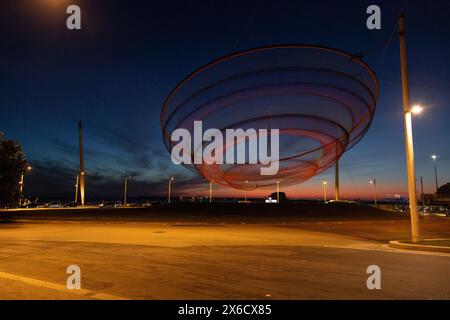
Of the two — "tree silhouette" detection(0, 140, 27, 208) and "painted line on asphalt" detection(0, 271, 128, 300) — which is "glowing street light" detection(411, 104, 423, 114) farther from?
"tree silhouette" detection(0, 140, 27, 208)

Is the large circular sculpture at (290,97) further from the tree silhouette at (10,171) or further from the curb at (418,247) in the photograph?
the tree silhouette at (10,171)

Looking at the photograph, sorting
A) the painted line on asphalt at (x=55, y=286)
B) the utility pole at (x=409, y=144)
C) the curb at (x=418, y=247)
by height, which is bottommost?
the painted line on asphalt at (x=55, y=286)

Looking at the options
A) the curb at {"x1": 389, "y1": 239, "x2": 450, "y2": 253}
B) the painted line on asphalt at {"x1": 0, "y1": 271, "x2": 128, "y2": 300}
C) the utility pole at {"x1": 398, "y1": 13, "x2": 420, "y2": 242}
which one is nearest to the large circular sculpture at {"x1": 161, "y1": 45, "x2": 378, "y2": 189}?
the utility pole at {"x1": 398, "y1": 13, "x2": 420, "y2": 242}

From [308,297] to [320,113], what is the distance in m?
18.8

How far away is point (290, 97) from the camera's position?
71.6ft

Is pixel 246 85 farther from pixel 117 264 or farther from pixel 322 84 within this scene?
pixel 117 264

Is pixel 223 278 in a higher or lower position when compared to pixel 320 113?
lower

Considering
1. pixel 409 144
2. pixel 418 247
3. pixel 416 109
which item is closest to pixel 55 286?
pixel 418 247

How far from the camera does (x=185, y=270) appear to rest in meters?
9.27

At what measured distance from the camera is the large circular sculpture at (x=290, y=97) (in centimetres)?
1859

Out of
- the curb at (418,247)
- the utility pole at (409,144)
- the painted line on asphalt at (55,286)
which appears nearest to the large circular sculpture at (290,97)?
the utility pole at (409,144)

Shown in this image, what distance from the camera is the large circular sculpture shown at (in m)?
18.6
